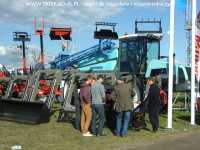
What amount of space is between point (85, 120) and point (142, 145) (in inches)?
106

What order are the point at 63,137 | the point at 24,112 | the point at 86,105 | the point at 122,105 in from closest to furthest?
the point at 63,137
the point at 122,105
the point at 86,105
the point at 24,112

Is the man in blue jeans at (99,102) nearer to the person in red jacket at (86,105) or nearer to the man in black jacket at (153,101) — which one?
the person in red jacket at (86,105)

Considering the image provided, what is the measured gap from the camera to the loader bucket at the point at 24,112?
19.0 meters

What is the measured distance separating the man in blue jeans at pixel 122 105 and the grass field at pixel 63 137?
1.11 feet

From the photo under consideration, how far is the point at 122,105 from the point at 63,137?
80.4 inches

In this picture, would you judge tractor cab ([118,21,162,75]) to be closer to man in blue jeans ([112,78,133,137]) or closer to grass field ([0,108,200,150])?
grass field ([0,108,200,150])

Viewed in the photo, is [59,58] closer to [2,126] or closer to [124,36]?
[124,36]

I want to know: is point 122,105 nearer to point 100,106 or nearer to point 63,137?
point 100,106

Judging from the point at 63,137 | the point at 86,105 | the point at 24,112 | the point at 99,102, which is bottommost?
the point at 63,137

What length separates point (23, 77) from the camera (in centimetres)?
2400

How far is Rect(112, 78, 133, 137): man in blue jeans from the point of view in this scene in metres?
16.2

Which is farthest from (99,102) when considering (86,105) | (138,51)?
(138,51)

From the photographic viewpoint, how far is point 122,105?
53.2 feet

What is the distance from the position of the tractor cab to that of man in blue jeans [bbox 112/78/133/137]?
10.0 metres
